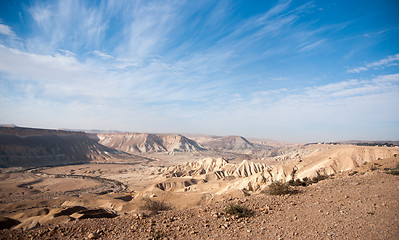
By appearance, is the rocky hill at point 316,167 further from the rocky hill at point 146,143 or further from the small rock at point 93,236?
the rocky hill at point 146,143

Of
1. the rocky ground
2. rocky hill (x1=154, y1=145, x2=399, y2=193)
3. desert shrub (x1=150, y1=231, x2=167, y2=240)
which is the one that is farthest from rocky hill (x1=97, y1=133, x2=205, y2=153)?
desert shrub (x1=150, y1=231, x2=167, y2=240)

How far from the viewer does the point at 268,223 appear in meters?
6.03

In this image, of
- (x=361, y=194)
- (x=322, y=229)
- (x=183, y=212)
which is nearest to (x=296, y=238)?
(x=322, y=229)

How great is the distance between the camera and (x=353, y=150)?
79.5 ft

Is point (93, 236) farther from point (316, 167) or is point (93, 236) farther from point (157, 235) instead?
point (316, 167)

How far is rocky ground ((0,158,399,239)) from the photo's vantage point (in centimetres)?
532

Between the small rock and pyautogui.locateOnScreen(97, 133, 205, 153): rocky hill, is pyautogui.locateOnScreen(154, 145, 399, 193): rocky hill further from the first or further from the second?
pyautogui.locateOnScreen(97, 133, 205, 153): rocky hill

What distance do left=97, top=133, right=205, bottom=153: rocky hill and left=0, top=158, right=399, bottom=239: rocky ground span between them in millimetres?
107884

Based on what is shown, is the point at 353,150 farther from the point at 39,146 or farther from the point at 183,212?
the point at 39,146

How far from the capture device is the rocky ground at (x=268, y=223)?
5.32 meters

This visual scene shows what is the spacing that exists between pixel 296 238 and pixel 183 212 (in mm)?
3865

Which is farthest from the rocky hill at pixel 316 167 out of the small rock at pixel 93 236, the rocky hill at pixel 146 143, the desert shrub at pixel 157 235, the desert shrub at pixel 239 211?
the rocky hill at pixel 146 143

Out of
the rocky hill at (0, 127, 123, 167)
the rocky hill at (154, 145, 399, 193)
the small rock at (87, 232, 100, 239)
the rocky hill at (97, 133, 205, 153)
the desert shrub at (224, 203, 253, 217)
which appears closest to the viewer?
the small rock at (87, 232, 100, 239)

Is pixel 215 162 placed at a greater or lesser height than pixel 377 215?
lesser
